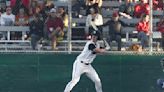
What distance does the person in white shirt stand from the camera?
16688 mm

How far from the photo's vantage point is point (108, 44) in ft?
51.9

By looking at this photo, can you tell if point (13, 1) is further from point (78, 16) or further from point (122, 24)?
point (122, 24)

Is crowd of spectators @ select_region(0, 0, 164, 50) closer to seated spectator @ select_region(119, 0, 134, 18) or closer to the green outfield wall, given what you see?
seated spectator @ select_region(119, 0, 134, 18)

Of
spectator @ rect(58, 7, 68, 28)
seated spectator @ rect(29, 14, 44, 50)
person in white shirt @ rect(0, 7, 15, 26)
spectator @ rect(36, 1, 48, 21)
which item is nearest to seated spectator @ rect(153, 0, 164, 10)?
spectator @ rect(58, 7, 68, 28)

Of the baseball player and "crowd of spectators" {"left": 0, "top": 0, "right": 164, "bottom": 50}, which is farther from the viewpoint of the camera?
"crowd of spectators" {"left": 0, "top": 0, "right": 164, "bottom": 50}

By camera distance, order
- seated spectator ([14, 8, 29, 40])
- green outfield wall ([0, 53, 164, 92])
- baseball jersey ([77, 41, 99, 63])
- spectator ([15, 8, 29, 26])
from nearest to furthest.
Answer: baseball jersey ([77, 41, 99, 63]) < seated spectator ([14, 8, 29, 40]) < green outfield wall ([0, 53, 164, 92]) < spectator ([15, 8, 29, 26])

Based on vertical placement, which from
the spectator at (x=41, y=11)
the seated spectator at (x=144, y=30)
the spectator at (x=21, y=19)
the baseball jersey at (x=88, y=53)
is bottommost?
the baseball jersey at (x=88, y=53)

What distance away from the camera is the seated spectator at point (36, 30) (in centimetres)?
1600

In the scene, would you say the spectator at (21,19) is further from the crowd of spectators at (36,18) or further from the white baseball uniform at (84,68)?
the white baseball uniform at (84,68)

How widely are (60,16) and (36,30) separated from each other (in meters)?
0.76

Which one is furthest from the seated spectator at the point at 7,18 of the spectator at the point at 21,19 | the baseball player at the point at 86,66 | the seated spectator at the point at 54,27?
the baseball player at the point at 86,66

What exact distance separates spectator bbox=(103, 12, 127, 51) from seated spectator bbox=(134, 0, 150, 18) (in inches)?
26.5

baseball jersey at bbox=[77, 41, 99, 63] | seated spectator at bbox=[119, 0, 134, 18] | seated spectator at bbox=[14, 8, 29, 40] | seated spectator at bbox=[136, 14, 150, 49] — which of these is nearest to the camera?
baseball jersey at bbox=[77, 41, 99, 63]

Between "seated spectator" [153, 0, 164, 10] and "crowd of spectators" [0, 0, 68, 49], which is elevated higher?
"seated spectator" [153, 0, 164, 10]
